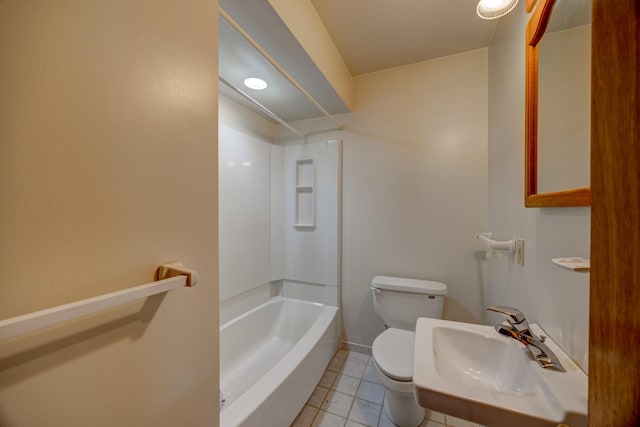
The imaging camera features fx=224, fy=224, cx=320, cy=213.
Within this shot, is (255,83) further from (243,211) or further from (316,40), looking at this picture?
(243,211)

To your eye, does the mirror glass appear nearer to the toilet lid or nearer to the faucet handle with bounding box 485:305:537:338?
the faucet handle with bounding box 485:305:537:338

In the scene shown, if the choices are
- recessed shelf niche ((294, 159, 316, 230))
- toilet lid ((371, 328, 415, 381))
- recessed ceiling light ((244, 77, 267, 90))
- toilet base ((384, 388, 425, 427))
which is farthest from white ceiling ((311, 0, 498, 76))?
toilet base ((384, 388, 425, 427))

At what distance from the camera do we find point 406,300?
1689mm

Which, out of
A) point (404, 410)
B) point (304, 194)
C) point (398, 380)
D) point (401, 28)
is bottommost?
point (404, 410)

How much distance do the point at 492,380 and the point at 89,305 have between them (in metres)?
1.30

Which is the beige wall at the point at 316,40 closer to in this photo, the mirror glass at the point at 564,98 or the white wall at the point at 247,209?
the white wall at the point at 247,209

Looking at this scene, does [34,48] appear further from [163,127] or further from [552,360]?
[552,360]

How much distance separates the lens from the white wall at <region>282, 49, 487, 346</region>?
1.69m

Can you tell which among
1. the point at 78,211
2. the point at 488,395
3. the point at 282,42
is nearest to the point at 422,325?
the point at 488,395

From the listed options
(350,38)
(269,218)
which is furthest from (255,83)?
(269,218)

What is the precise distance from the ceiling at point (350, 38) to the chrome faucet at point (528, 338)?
163 centimetres

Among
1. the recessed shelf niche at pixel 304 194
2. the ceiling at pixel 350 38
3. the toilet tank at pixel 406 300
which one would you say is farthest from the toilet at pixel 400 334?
the ceiling at pixel 350 38

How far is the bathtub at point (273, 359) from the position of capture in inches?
42.5

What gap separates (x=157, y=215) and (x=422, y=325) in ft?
3.73
